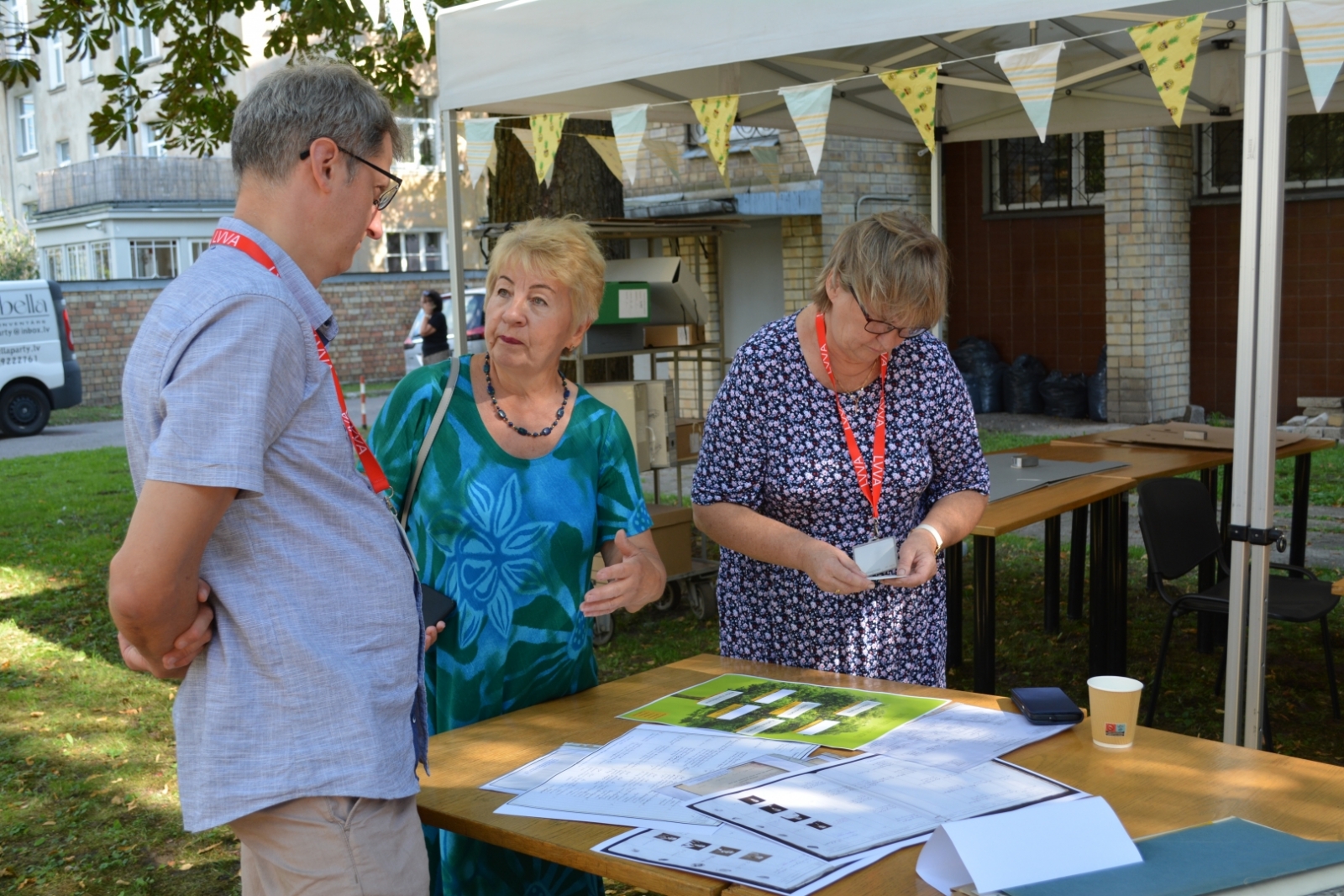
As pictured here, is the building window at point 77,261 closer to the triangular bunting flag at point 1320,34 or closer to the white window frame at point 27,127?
the white window frame at point 27,127

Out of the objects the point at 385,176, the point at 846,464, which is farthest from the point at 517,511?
the point at 385,176

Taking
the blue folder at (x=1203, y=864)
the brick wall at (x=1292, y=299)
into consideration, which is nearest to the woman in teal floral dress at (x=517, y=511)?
the blue folder at (x=1203, y=864)

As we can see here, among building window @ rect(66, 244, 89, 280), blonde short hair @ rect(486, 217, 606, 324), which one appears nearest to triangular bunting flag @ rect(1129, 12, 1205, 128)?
blonde short hair @ rect(486, 217, 606, 324)

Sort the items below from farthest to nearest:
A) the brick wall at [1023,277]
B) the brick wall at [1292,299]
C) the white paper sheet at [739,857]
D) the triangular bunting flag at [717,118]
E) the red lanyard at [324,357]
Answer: the brick wall at [1023,277] → the brick wall at [1292,299] → the triangular bunting flag at [717,118] → the white paper sheet at [739,857] → the red lanyard at [324,357]

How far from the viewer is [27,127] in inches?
1371

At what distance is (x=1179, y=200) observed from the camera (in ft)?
42.0

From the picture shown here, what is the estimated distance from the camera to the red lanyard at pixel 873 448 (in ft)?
8.60

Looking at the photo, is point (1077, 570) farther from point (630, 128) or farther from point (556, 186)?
point (556, 186)

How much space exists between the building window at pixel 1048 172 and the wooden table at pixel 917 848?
1239 centimetres

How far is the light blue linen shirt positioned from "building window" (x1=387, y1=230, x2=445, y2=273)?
27374 millimetres

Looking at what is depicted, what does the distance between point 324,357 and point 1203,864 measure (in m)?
1.23

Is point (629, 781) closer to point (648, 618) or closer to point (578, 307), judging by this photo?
point (578, 307)

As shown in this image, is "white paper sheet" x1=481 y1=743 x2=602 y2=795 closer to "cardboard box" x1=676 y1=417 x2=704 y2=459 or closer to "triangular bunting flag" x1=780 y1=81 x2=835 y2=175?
"triangular bunting flag" x1=780 y1=81 x2=835 y2=175

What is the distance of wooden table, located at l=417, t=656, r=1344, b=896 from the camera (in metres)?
1.60
